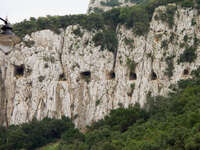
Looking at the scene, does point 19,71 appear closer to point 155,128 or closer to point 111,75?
point 111,75

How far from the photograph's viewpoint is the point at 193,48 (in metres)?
37.4

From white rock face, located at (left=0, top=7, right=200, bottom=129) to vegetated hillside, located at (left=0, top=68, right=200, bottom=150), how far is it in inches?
97.0

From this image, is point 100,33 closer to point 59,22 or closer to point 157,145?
point 59,22

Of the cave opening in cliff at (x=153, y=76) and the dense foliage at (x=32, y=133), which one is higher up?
the cave opening in cliff at (x=153, y=76)

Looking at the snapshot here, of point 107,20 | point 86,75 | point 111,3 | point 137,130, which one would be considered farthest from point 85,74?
point 111,3

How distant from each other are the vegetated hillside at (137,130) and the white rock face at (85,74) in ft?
8.09

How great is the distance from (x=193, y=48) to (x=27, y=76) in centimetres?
2070

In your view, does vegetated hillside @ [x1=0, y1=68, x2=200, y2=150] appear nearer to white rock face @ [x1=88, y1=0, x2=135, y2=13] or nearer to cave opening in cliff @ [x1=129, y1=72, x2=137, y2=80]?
cave opening in cliff @ [x1=129, y1=72, x2=137, y2=80]

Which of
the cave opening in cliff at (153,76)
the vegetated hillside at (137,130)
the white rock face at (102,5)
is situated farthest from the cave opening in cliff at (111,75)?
the white rock face at (102,5)

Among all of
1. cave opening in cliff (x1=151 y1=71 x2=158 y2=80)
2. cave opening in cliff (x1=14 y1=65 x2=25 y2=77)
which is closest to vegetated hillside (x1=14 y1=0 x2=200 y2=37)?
cave opening in cliff (x1=14 y1=65 x2=25 y2=77)

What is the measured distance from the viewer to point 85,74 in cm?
4212

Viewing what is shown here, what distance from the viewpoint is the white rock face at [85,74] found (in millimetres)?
38750

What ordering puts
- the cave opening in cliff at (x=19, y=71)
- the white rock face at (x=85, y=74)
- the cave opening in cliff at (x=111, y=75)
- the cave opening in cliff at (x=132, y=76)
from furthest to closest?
1. the cave opening in cliff at (x=19, y=71)
2. the cave opening in cliff at (x=111, y=75)
3. the cave opening in cliff at (x=132, y=76)
4. the white rock face at (x=85, y=74)

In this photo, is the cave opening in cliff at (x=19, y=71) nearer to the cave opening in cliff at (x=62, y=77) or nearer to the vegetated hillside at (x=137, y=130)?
the cave opening in cliff at (x=62, y=77)
